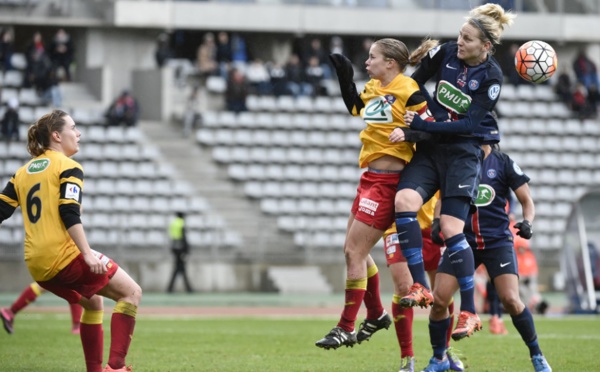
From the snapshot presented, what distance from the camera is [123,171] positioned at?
Answer: 2955 cm

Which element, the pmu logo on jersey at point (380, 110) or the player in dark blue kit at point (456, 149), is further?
the pmu logo on jersey at point (380, 110)

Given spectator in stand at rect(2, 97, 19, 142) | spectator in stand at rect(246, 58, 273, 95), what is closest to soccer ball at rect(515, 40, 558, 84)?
spectator in stand at rect(2, 97, 19, 142)

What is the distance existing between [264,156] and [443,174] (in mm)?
21481

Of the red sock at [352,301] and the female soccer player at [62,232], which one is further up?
the female soccer player at [62,232]

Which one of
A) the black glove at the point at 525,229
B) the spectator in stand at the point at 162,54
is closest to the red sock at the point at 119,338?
the black glove at the point at 525,229

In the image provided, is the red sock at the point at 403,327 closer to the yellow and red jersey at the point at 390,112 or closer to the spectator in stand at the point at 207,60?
the yellow and red jersey at the point at 390,112

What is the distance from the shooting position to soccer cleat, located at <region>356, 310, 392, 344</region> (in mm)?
9833

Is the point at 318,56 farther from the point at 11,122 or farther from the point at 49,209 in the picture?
the point at 49,209

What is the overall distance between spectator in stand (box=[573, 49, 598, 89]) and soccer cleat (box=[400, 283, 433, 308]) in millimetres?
26691

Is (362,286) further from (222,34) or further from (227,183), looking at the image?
(222,34)

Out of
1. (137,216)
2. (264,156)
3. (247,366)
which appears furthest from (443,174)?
(264,156)

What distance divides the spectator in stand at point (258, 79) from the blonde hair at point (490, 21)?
22.9m

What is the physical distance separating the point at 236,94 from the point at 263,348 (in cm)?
1893

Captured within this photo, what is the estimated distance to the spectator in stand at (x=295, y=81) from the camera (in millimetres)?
32719
